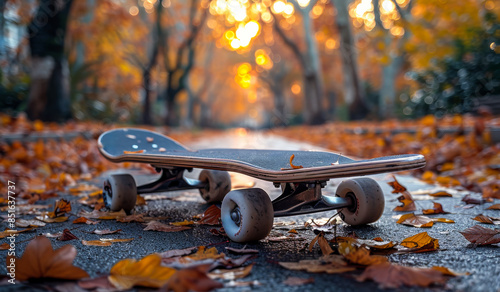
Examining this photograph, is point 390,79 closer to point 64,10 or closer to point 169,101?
point 169,101

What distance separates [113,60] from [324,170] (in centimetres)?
1786

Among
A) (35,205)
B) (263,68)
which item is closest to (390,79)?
(35,205)

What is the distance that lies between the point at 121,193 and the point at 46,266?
111 cm

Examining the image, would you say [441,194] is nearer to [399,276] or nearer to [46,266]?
[399,276]

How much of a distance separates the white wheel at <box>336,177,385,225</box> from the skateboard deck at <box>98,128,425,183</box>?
178 mm

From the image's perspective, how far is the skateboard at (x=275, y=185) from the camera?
63.4 inches

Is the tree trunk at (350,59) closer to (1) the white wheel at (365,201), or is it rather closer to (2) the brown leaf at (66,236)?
(1) the white wheel at (365,201)

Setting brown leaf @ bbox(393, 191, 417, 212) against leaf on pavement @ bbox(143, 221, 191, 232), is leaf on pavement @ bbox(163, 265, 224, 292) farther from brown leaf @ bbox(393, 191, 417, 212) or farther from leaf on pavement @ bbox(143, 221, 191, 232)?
brown leaf @ bbox(393, 191, 417, 212)

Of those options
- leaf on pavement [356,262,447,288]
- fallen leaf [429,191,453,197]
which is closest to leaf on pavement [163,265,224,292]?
leaf on pavement [356,262,447,288]

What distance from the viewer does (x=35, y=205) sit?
2.75 meters

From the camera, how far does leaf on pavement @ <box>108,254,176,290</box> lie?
1.29m

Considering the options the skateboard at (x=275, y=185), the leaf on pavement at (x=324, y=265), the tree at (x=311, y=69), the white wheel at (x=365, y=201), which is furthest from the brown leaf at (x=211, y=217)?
the tree at (x=311, y=69)

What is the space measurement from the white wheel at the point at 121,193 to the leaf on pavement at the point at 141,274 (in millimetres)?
1106

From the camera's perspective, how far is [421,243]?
1728mm
